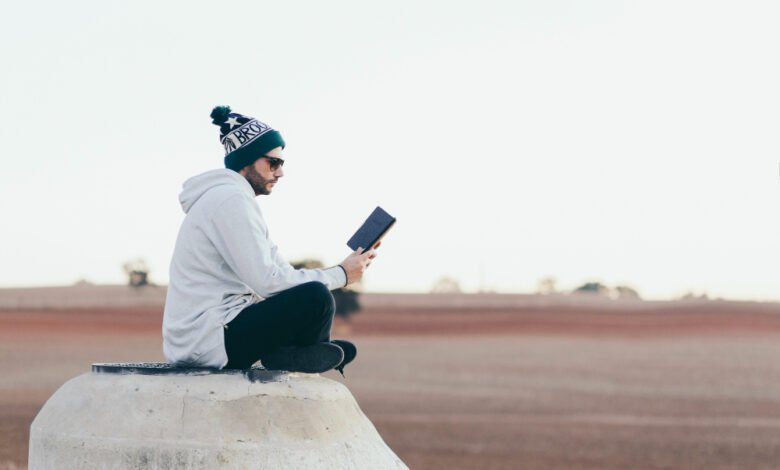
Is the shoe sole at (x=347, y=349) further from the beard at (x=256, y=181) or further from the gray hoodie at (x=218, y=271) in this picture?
the beard at (x=256, y=181)

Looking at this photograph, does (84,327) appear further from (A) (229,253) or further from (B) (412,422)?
(A) (229,253)

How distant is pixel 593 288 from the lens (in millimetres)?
60719

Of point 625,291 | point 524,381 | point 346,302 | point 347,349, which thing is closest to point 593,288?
point 625,291

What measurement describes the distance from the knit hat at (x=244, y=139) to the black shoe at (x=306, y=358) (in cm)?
89

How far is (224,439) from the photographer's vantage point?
17.1 feet

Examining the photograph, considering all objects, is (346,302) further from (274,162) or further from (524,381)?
(274,162)

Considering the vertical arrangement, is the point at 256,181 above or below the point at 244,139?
below

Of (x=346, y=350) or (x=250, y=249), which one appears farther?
(x=346, y=350)

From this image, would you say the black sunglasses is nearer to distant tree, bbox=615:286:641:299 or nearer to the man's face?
the man's face

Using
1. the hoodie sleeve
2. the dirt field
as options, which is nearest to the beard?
the hoodie sleeve

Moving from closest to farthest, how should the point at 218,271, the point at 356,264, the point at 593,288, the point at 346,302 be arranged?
1. the point at 218,271
2. the point at 356,264
3. the point at 346,302
4. the point at 593,288

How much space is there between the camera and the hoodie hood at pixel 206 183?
5.51m

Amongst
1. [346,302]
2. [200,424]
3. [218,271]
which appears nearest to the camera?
[200,424]

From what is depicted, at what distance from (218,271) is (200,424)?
2.21 ft
